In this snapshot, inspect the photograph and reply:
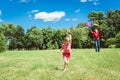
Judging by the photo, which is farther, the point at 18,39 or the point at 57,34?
the point at 18,39

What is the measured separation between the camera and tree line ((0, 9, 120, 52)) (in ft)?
339

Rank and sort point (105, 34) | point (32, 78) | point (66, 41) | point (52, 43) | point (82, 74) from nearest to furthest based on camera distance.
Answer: point (32, 78), point (82, 74), point (66, 41), point (105, 34), point (52, 43)

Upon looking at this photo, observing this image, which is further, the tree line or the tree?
the tree

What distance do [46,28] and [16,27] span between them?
12480mm

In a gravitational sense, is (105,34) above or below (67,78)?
above

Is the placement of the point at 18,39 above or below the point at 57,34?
below

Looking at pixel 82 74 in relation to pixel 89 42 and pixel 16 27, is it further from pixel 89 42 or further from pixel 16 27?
pixel 16 27

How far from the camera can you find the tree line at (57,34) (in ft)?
339

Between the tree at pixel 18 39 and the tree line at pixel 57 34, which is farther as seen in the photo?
the tree at pixel 18 39

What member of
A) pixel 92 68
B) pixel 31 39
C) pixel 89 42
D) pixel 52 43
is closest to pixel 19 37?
pixel 31 39

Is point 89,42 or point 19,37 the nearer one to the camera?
point 89,42

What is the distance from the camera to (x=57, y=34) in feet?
374

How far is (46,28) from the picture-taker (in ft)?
387

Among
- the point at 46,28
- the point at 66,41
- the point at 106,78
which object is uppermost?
the point at 46,28
